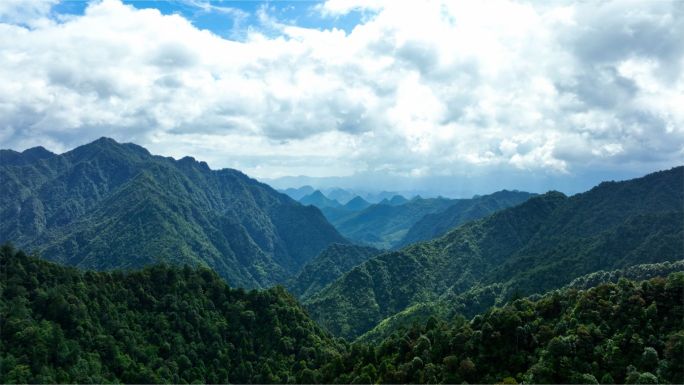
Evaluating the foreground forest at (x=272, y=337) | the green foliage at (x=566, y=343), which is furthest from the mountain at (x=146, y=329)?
the green foliage at (x=566, y=343)

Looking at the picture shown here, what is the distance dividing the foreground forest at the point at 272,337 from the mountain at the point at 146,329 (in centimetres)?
23

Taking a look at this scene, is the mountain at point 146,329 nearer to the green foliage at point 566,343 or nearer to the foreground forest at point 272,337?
the foreground forest at point 272,337

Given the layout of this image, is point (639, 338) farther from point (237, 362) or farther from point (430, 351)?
point (237, 362)

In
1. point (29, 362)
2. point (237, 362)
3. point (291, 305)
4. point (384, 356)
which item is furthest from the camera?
point (291, 305)

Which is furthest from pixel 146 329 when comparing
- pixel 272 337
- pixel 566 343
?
pixel 566 343

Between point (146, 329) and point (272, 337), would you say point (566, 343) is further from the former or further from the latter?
point (146, 329)

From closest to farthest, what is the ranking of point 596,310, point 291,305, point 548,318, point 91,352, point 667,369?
point 667,369 < point 596,310 < point 548,318 < point 91,352 < point 291,305

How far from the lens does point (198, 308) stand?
108 meters

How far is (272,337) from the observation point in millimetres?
106812

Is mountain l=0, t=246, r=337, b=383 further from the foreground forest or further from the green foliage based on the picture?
the green foliage

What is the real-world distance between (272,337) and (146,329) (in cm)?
2619

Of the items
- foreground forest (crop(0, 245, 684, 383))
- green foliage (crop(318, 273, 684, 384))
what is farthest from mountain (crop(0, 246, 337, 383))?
green foliage (crop(318, 273, 684, 384))

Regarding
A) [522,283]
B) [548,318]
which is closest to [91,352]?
[548,318]

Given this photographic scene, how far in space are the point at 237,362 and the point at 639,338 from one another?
2937 inches
